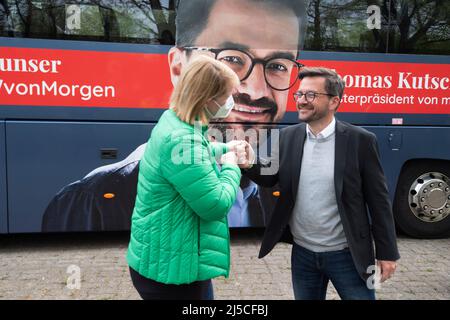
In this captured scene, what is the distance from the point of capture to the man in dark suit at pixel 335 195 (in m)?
2.31

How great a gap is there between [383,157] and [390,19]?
164 centimetres

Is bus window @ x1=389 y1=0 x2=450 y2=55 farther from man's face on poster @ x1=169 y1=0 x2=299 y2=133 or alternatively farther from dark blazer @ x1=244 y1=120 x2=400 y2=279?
dark blazer @ x1=244 y1=120 x2=400 y2=279

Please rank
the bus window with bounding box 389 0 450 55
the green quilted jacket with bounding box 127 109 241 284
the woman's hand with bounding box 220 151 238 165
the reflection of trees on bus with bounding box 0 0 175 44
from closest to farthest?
the green quilted jacket with bounding box 127 109 241 284
the woman's hand with bounding box 220 151 238 165
the reflection of trees on bus with bounding box 0 0 175 44
the bus window with bounding box 389 0 450 55

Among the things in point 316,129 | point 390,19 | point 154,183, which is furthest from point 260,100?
point 154,183

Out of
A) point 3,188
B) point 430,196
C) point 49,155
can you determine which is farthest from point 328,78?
point 430,196

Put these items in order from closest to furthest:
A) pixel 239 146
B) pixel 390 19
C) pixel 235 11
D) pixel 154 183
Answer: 1. pixel 154 183
2. pixel 239 146
3. pixel 235 11
4. pixel 390 19

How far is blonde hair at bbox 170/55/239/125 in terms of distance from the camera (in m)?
1.90

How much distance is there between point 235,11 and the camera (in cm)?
477

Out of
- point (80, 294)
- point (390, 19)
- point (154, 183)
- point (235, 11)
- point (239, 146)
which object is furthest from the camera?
point (390, 19)

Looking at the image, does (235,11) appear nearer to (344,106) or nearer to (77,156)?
(344,106)

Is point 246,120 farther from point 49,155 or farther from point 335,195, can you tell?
point 335,195

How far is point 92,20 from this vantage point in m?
4.79

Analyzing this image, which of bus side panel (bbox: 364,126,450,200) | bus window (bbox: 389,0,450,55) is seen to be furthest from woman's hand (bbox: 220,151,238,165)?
bus window (bbox: 389,0,450,55)

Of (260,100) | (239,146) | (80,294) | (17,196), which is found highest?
(260,100)
